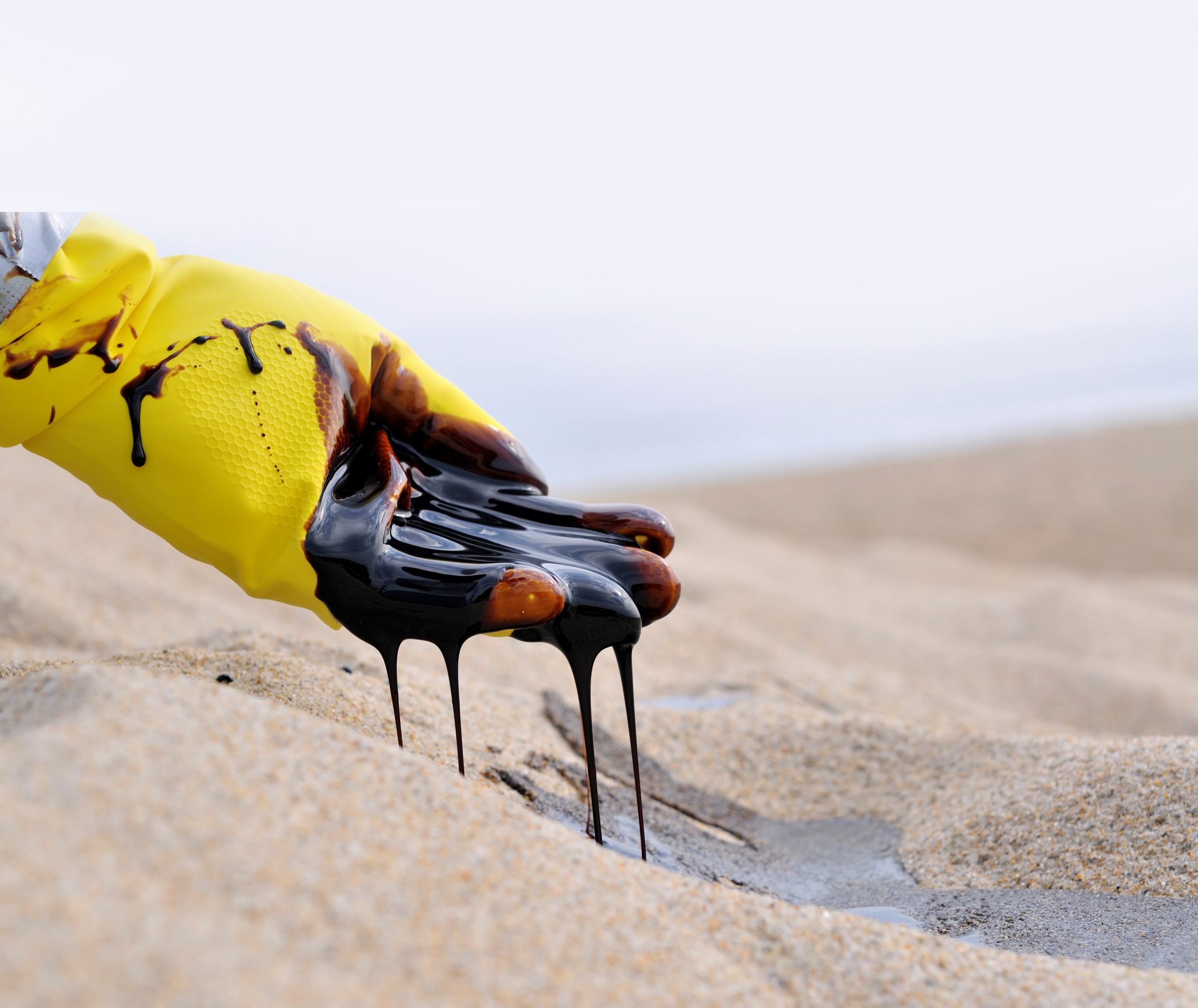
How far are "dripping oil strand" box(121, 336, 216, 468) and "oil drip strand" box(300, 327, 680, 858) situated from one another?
25cm

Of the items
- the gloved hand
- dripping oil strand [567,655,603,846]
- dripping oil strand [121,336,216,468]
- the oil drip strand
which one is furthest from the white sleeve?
dripping oil strand [567,655,603,846]

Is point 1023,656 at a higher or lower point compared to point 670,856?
lower

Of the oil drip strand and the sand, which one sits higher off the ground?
the oil drip strand

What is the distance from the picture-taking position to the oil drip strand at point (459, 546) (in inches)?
65.1

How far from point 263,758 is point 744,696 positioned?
2.65 m

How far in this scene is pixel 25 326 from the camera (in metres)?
1.69

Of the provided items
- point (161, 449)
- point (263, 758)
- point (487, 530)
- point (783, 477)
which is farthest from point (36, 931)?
point (783, 477)

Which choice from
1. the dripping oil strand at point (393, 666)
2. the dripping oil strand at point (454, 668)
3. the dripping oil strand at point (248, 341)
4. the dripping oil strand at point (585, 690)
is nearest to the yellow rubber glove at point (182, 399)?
the dripping oil strand at point (248, 341)

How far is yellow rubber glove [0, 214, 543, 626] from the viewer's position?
168 cm

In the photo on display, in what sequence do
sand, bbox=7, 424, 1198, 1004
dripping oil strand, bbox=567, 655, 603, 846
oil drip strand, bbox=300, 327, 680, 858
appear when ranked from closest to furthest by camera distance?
sand, bbox=7, 424, 1198, 1004, oil drip strand, bbox=300, 327, 680, 858, dripping oil strand, bbox=567, 655, 603, 846

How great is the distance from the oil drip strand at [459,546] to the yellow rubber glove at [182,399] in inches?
2.0

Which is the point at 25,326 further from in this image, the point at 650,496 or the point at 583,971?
the point at 650,496

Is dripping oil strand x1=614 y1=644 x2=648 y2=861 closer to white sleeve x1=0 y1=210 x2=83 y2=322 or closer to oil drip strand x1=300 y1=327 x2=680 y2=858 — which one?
oil drip strand x1=300 y1=327 x2=680 y2=858

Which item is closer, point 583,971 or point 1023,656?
point 583,971
